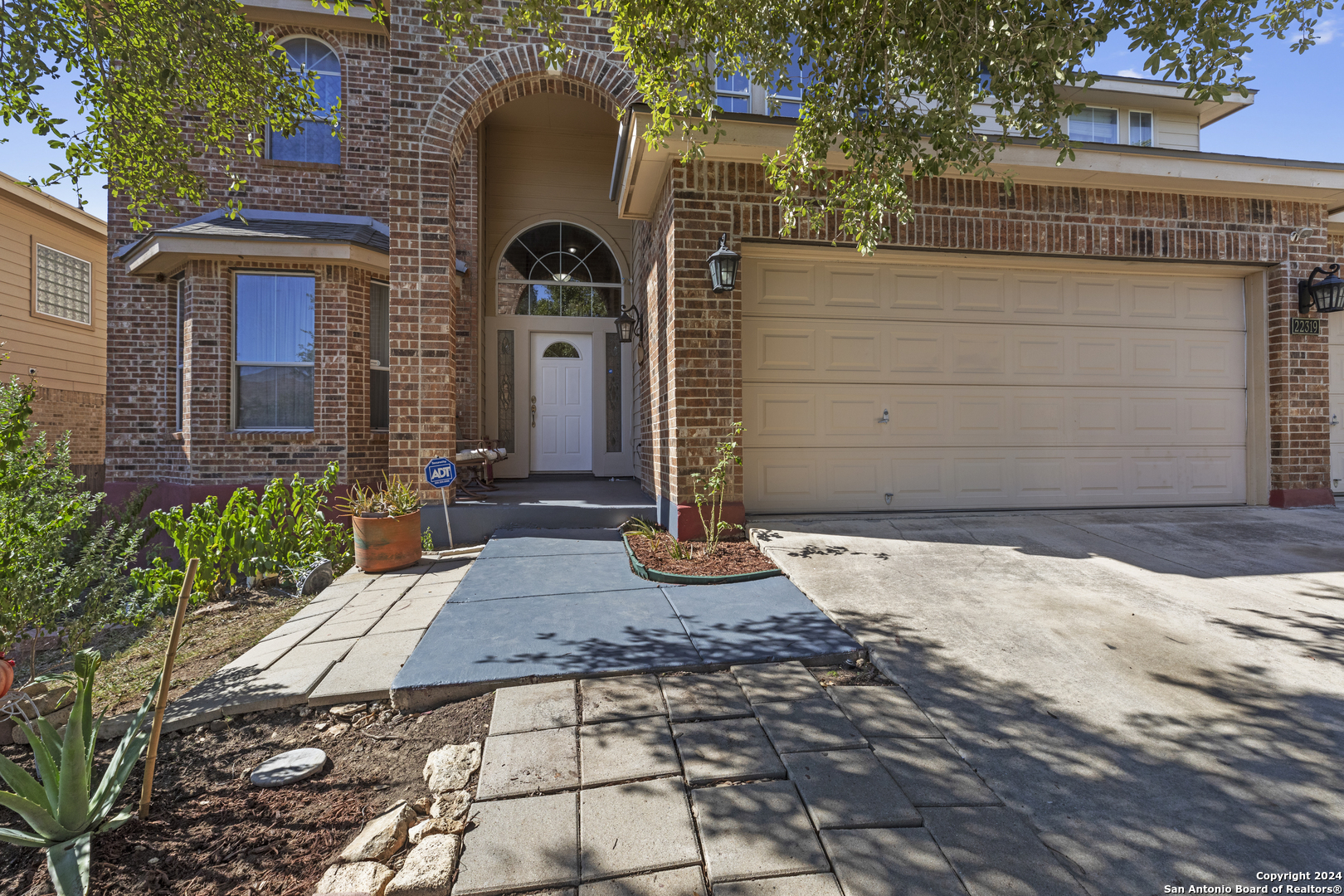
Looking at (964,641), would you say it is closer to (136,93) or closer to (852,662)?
(852,662)

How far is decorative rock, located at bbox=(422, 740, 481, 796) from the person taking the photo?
6.22 ft

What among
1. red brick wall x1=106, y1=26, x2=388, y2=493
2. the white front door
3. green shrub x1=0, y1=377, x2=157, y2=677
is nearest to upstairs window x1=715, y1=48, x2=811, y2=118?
the white front door

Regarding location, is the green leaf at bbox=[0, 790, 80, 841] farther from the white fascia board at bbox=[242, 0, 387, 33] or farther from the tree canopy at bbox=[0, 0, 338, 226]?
the white fascia board at bbox=[242, 0, 387, 33]

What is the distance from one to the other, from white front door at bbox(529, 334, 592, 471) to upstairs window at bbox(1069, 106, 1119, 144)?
9156 mm

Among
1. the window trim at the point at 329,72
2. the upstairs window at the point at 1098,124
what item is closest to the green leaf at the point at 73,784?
the window trim at the point at 329,72

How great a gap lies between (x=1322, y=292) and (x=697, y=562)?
6.17 m

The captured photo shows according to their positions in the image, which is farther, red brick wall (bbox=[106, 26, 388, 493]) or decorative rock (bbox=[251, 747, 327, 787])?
red brick wall (bbox=[106, 26, 388, 493])

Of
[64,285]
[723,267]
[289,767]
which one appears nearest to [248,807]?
[289,767]

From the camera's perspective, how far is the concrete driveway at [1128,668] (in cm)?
164

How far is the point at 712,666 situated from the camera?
8.54ft

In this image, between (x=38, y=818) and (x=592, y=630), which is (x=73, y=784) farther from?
(x=592, y=630)

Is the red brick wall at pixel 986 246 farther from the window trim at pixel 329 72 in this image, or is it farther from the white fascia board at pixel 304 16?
the white fascia board at pixel 304 16

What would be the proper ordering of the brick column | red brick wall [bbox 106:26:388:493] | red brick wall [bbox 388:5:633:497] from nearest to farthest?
the brick column
red brick wall [bbox 388:5:633:497]
red brick wall [bbox 106:26:388:493]

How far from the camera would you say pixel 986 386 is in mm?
5438
